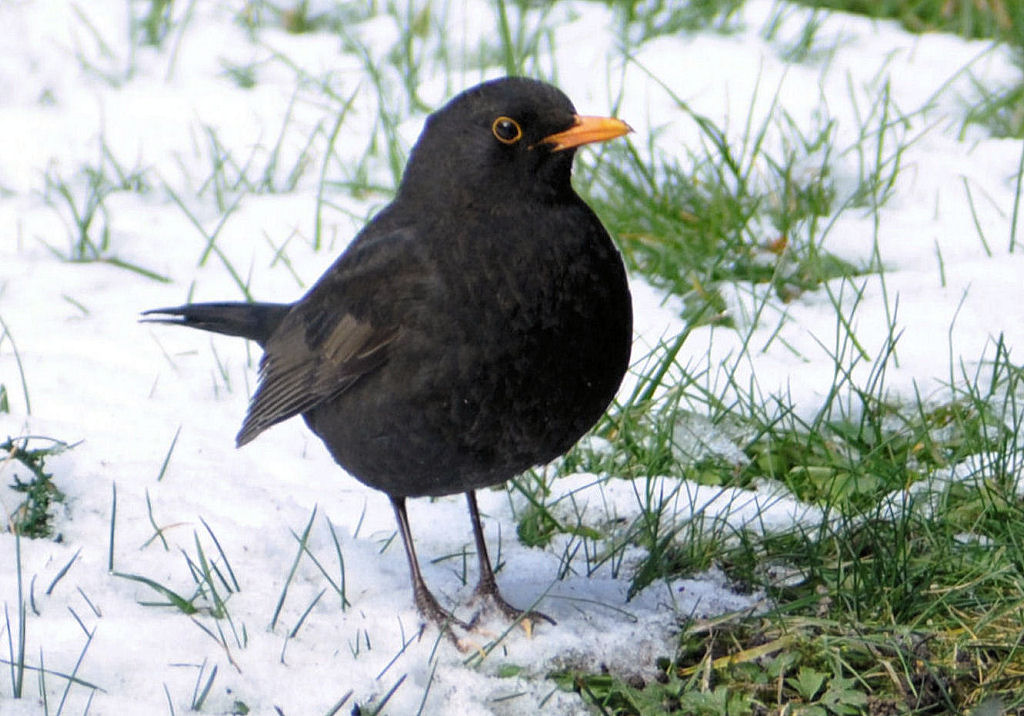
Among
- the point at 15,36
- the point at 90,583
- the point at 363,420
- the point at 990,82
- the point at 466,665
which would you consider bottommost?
the point at 466,665

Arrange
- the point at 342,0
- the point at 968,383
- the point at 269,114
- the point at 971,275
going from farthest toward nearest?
1. the point at 342,0
2. the point at 269,114
3. the point at 971,275
4. the point at 968,383

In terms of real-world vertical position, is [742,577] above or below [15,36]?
below

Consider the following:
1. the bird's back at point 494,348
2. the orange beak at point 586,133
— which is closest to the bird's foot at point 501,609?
the bird's back at point 494,348

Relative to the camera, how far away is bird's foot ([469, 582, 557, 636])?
372cm

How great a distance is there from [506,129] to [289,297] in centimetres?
208

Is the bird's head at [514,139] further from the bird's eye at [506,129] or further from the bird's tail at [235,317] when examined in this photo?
the bird's tail at [235,317]

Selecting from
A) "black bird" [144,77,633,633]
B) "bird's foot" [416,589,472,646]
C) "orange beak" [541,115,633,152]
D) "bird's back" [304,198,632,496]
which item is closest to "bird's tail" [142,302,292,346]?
"black bird" [144,77,633,633]

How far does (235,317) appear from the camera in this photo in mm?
4598

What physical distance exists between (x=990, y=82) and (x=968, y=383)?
10.4 feet

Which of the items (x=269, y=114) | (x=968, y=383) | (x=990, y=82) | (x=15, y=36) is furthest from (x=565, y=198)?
(x=15, y=36)

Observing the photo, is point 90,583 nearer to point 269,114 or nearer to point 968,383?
point 968,383

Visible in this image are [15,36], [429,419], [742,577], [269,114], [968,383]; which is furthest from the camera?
[15,36]

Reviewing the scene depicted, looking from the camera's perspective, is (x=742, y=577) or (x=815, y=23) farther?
(x=815, y=23)

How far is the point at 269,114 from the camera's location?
6812mm
